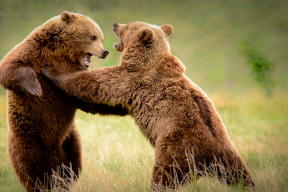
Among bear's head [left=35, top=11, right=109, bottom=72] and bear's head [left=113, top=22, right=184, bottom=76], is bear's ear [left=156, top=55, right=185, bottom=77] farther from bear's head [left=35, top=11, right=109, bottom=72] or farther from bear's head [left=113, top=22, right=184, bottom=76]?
bear's head [left=35, top=11, right=109, bottom=72]

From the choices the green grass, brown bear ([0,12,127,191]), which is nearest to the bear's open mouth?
brown bear ([0,12,127,191])

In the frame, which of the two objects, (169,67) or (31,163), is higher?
(169,67)

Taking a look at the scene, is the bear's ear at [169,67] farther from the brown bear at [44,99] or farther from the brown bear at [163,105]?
the brown bear at [44,99]

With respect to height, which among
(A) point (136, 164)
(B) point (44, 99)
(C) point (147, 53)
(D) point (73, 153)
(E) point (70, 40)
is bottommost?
(A) point (136, 164)

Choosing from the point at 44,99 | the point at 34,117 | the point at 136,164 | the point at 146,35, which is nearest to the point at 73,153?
the point at 34,117

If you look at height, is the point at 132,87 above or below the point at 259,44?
below

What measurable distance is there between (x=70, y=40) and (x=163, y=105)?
1.50 m

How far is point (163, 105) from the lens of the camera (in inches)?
131

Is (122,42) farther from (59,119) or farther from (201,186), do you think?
(201,186)

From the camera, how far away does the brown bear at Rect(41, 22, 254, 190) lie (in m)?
3.18

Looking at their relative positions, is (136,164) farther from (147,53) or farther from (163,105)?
(147,53)

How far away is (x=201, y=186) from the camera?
11.7ft

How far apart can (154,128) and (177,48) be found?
14.7 m

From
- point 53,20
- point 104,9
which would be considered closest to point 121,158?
point 53,20
